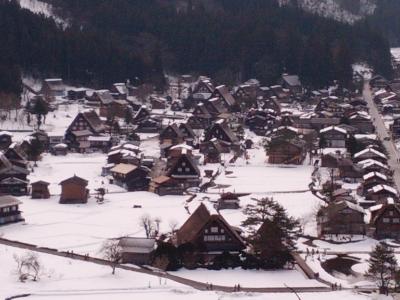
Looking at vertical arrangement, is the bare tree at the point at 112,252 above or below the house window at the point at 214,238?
below

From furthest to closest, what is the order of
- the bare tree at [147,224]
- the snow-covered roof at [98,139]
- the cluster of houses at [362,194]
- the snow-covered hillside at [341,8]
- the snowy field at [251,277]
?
the snow-covered hillside at [341,8] → the snow-covered roof at [98,139] → the cluster of houses at [362,194] → the bare tree at [147,224] → the snowy field at [251,277]

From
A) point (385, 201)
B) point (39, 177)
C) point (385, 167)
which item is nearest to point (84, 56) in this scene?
point (39, 177)

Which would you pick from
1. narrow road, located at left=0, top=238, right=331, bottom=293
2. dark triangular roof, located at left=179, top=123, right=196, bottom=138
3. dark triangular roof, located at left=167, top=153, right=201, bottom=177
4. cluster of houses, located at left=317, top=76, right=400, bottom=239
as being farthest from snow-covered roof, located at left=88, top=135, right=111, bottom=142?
narrow road, located at left=0, top=238, right=331, bottom=293

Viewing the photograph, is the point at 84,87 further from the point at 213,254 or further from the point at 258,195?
the point at 213,254

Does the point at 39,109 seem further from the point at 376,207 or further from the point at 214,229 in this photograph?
the point at 376,207

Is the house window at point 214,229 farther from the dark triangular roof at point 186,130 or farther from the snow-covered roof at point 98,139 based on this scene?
the dark triangular roof at point 186,130

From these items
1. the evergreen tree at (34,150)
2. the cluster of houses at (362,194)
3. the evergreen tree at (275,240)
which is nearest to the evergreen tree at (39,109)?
the evergreen tree at (34,150)
